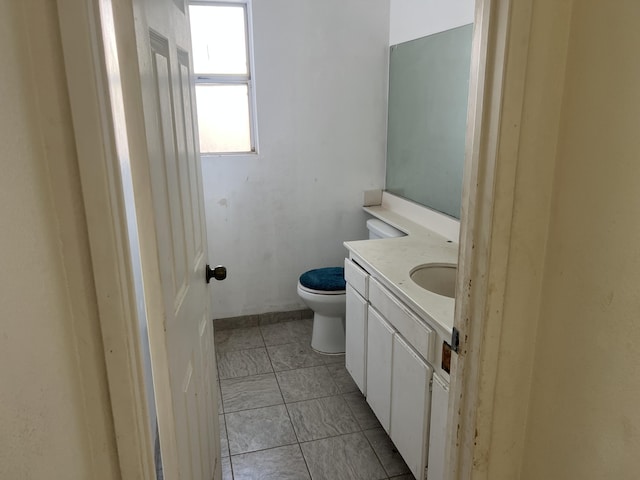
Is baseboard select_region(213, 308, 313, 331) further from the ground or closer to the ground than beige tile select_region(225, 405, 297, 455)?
further from the ground

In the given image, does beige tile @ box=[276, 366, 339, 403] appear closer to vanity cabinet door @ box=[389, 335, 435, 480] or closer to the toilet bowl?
the toilet bowl

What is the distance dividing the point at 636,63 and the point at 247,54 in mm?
2570

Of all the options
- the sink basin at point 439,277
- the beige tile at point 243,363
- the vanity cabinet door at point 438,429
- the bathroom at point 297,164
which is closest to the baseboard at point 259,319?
the bathroom at point 297,164

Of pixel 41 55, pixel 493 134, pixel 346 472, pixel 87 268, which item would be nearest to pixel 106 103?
pixel 41 55

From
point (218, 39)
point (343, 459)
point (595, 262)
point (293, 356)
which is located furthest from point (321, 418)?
point (218, 39)

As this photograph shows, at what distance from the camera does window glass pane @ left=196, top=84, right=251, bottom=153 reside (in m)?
2.99

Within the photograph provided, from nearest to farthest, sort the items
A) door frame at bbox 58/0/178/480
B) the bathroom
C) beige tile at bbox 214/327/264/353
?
door frame at bbox 58/0/178/480
the bathroom
beige tile at bbox 214/327/264/353

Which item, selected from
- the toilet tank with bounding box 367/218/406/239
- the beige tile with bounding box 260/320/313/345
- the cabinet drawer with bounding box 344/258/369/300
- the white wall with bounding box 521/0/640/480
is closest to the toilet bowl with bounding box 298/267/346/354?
the beige tile with bounding box 260/320/313/345

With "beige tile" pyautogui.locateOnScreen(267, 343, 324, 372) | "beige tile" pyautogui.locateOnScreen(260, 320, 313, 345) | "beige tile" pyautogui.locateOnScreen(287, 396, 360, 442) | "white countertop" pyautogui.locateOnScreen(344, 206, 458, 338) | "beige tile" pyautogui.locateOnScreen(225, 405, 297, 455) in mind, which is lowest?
"beige tile" pyautogui.locateOnScreen(225, 405, 297, 455)

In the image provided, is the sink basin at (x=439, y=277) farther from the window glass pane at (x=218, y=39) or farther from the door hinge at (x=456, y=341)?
the window glass pane at (x=218, y=39)

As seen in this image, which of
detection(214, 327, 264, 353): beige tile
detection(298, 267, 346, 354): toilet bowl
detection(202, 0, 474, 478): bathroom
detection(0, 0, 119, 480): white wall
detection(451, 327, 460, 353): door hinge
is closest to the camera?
detection(0, 0, 119, 480): white wall

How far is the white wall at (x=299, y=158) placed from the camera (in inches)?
115

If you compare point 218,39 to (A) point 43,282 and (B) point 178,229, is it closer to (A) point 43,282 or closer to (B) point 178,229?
(B) point 178,229

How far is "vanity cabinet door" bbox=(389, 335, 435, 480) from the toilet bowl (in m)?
0.90
